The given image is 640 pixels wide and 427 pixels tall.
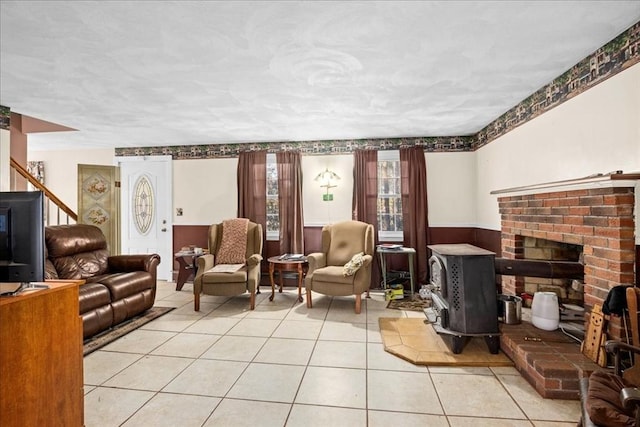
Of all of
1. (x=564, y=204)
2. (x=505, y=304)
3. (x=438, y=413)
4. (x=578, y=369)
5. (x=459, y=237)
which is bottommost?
(x=438, y=413)

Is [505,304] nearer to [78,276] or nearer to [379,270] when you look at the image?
[379,270]

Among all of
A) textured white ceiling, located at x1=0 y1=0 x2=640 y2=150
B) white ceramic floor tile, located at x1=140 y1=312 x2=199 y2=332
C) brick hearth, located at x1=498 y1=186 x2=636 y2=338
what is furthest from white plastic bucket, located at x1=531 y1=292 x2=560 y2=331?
white ceramic floor tile, located at x1=140 y1=312 x2=199 y2=332

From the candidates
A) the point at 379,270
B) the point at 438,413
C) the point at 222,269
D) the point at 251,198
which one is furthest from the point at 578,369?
the point at 251,198

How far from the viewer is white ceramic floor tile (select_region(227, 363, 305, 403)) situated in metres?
2.19

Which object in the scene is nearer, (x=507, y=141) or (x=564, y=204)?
(x=564, y=204)

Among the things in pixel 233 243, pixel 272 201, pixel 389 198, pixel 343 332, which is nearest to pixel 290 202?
pixel 272 201

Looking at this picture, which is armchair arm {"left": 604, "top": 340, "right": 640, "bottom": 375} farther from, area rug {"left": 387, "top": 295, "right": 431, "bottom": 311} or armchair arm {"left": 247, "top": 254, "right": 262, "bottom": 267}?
armchair arm {"left": 247, "top": 254, "right": 262, "bottom": 267}

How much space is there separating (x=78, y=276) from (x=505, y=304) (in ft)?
14.6

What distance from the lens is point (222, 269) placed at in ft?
13.7

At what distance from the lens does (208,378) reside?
2.42 metres

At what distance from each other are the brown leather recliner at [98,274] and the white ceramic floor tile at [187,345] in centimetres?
76

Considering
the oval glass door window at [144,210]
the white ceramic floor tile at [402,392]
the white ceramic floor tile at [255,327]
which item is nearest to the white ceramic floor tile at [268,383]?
the white ceramic floor tile at [402,392]

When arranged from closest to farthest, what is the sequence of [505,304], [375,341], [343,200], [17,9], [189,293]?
[17,9]
[505,304]
[375,341]
[189,293]
[343,200]

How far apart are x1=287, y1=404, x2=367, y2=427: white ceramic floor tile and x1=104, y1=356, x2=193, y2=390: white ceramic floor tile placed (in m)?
1.04
